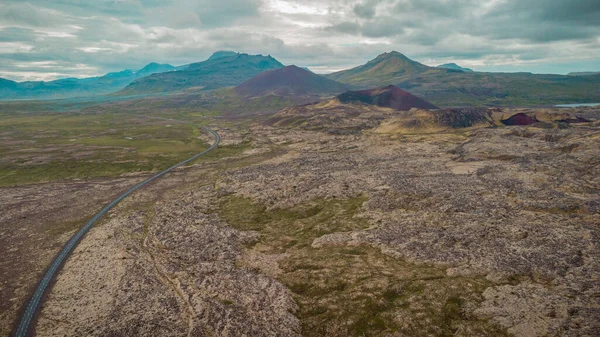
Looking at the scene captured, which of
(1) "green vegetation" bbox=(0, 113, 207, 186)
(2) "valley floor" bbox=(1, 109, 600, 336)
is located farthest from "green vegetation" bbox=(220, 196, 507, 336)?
(1) "green vegetation" bbox=(0, 113, 207, 186)

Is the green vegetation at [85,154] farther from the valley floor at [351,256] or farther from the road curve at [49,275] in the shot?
the road curve at [49,275]

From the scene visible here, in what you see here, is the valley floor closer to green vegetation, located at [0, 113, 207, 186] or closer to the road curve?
the road curve

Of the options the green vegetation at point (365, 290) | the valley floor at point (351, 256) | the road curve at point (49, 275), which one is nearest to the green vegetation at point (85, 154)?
the valley floor at point (351, 256)

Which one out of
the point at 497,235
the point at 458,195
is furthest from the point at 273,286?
the point at 458,195

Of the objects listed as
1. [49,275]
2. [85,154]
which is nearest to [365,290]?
[49,275]

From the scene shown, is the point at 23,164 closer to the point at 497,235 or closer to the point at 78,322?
the point at 78,322

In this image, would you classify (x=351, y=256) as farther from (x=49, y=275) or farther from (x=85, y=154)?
(x=85, y=154)
